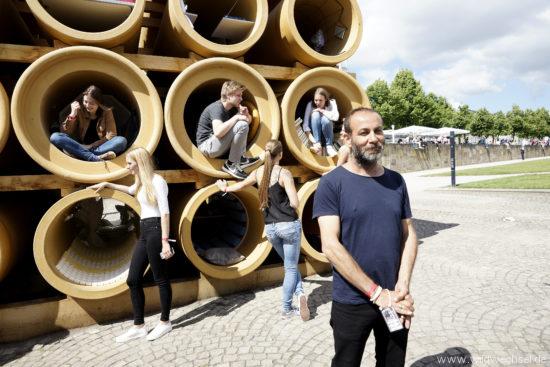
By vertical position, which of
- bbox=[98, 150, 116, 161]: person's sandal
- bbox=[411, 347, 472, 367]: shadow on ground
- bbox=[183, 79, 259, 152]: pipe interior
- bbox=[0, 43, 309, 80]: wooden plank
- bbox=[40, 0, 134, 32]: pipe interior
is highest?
bbox=[40, 0, 134, 32]: pipe interior

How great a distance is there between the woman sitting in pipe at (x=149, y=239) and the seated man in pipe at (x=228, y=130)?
892 mm

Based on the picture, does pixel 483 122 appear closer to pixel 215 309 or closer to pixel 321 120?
pixel 321 120

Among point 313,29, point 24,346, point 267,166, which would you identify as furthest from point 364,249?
point 313,29

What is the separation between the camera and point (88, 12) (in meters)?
4.36

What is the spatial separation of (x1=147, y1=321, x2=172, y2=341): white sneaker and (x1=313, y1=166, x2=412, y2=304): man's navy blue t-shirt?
229cm

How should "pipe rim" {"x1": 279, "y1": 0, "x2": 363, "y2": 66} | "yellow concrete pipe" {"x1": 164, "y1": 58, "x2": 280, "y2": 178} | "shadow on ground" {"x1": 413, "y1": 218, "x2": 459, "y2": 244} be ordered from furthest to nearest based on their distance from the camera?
"shadow on ground" {"x1": 413, "y1": 218, "x2": 459, "y2": 244} < "pipe rim" {"x1": 279, "y1": 0, "x2": 363, "y2": 66} < "yellow concrete pipe" {"x1": 164, "y1": 58, "x2": 280, "y2": 178}

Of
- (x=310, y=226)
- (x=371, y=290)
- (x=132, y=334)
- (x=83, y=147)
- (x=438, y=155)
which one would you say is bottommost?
(x=132, y=334)

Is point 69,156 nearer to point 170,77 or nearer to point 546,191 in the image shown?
point 170,77

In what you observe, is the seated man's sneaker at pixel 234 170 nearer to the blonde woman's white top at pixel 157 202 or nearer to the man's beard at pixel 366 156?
the blonde woman's white top at pixel 157 202

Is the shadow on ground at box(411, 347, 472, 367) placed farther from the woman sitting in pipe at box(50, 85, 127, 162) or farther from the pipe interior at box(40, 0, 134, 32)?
the pipe interior at box(40, 0, 134, 32)

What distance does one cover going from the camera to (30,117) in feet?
12.2

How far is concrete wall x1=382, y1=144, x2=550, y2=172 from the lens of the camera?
23.0m

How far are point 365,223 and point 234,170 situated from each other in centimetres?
260

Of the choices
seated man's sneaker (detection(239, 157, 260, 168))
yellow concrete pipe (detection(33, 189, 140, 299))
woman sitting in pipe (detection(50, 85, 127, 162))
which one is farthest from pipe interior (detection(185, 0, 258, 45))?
yellow concrete pipe (detection(33, 189, 140, 299))
